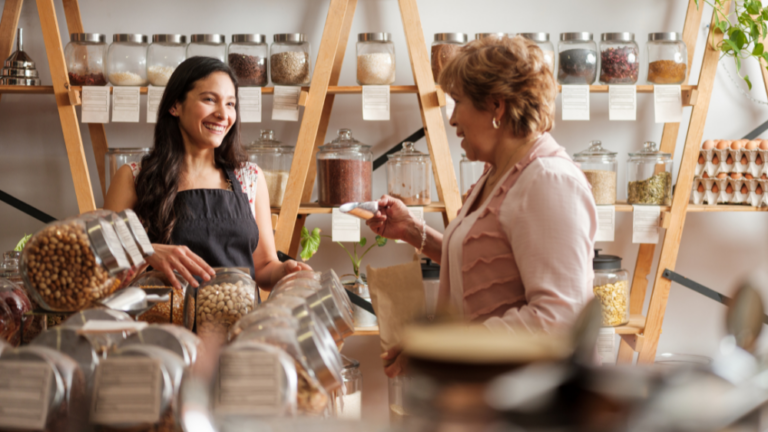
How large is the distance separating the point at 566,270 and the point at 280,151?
58.2 inches

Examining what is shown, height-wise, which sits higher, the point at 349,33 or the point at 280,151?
the point at 349,33

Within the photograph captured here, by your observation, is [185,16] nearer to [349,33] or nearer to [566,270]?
[349,33]

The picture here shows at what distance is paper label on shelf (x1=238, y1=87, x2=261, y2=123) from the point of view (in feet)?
6.82

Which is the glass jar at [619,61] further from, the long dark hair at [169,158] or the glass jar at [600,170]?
the long dark hair at [169,158]

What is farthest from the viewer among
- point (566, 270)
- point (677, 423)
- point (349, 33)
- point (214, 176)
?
point (349, 33)

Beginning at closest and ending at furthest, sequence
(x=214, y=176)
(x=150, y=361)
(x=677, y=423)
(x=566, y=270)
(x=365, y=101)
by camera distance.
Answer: (x=677, y=423) < (x=150, y=361) < (x=566, y=270) < (x=214, y=176) < (x=365, y=101)

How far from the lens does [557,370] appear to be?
1.16ft

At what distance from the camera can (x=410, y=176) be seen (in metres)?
2.23

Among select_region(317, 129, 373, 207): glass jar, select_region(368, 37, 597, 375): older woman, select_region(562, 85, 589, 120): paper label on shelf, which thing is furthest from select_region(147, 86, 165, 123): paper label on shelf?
select_region(562, 85, 589, 120): paper label on shelf

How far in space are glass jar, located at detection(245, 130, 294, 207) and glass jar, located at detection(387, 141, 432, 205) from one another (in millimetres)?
385

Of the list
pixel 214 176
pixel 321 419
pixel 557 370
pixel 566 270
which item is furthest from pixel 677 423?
pixel 214 176

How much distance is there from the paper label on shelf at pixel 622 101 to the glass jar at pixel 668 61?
0.54 feet

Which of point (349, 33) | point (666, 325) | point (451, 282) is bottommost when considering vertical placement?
point (666, 325)

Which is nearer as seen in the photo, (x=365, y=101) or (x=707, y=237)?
(x=365, y=101)
